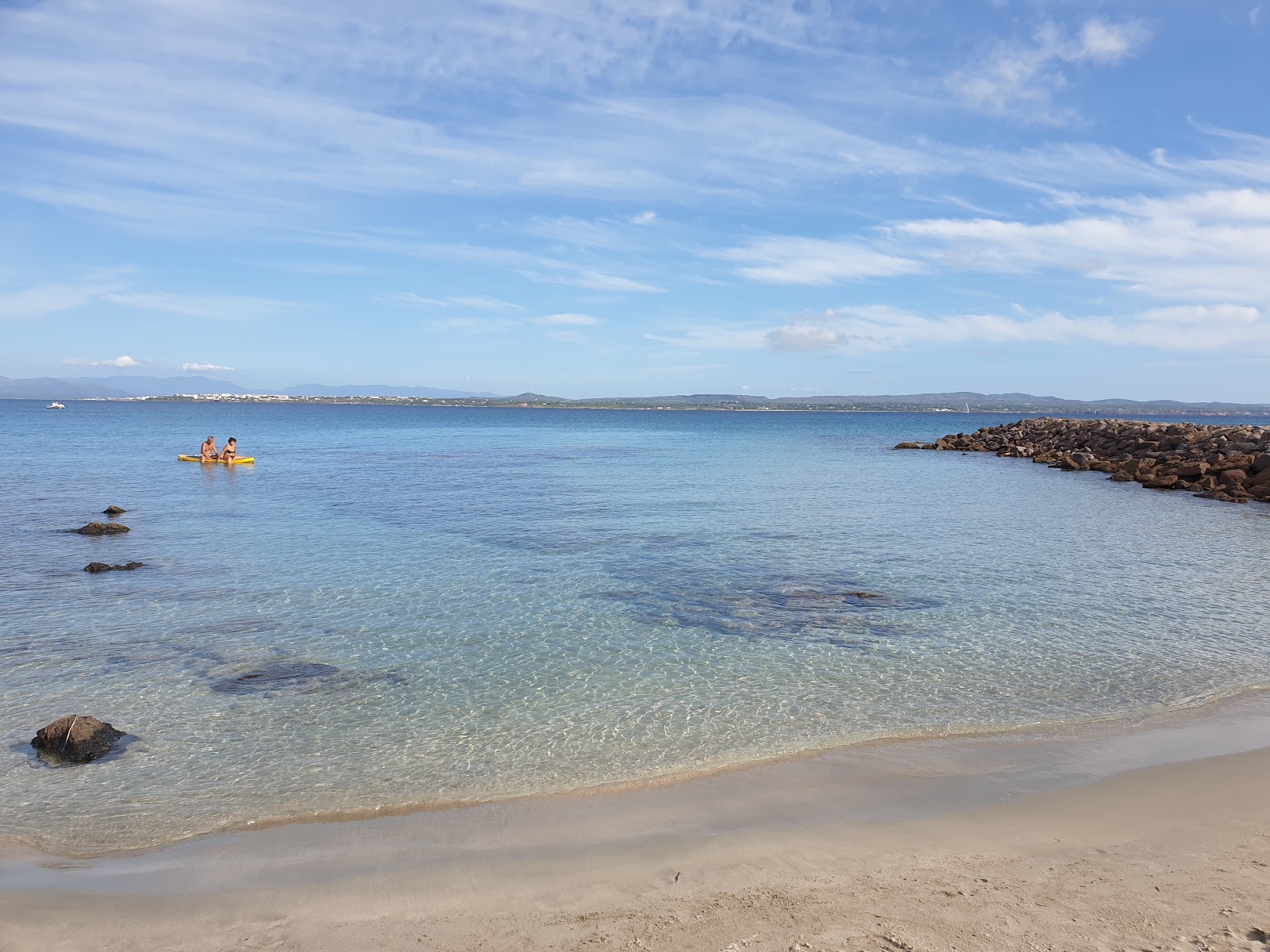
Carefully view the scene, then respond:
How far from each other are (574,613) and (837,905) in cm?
815

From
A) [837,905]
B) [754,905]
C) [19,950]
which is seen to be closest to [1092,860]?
[837,905]

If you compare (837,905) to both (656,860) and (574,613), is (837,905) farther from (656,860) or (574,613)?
(574,613)

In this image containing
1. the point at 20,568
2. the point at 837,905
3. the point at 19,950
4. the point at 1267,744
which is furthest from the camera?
the point at 20,568

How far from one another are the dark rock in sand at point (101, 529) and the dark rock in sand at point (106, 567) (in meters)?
4.24

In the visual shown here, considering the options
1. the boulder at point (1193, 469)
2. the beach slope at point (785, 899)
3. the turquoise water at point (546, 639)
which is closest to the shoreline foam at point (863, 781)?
the turquoise water at point (546, 639)

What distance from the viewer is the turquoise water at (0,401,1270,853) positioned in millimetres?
8039

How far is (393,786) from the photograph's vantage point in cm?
760

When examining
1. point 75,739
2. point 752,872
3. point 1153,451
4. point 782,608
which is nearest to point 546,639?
point 782,608

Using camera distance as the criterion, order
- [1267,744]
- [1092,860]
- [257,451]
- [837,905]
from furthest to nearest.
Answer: [257,451]
[1267,744]
[1092,860]
[837,905]

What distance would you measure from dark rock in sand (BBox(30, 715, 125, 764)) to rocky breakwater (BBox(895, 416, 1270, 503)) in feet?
107

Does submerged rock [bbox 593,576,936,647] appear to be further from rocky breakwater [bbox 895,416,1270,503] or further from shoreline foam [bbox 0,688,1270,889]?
rocky breakwater [bbox 895,416,1270,503]

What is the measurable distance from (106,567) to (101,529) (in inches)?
202

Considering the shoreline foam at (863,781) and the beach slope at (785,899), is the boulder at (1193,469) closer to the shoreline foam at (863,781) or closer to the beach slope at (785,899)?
the shoreline foam at (863,781)

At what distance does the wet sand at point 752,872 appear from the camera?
528cm
